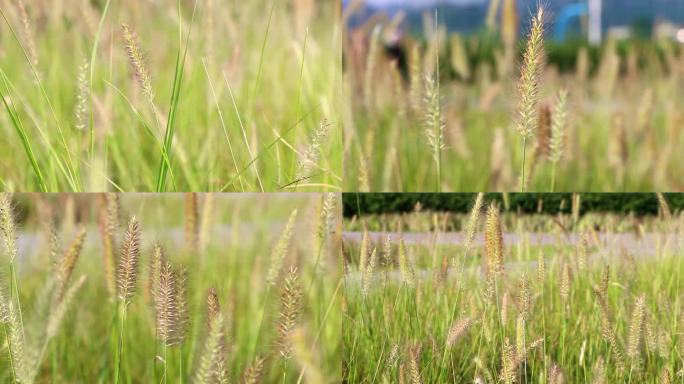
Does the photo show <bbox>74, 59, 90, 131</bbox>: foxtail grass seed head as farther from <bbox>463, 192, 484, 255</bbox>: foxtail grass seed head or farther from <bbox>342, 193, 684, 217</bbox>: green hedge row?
<bbox>463, 192, 484, 255</bbox>: foxtail grass seed head

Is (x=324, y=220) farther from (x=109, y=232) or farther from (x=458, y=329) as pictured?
(x=109, y=232)

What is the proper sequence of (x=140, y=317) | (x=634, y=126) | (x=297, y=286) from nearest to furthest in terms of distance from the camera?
(x=297, y=286) < (x=140, y=317) < (x=634, y=126)

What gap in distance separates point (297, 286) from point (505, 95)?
0.82 metres

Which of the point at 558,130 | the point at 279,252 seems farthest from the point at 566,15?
the point at 279,252

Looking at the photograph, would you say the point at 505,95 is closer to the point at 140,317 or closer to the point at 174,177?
the point at 174,177

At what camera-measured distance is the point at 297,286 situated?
225 cm

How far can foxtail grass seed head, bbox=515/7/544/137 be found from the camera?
2.31 m

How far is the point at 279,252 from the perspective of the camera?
239cm

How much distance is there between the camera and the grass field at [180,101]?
247 cm

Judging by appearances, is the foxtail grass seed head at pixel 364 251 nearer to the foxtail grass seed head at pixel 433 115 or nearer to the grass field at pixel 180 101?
the grass field at pixel 180 101

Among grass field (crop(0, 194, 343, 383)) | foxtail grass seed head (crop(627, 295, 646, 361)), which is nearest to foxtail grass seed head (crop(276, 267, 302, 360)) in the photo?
grass field (crop(0, 194, 343, 383))

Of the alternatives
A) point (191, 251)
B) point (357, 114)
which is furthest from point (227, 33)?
point (191, 251)

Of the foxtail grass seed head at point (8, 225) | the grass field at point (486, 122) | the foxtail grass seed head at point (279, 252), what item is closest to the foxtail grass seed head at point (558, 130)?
the grass field at point (486, 122)

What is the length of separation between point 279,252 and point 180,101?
0.50 m
